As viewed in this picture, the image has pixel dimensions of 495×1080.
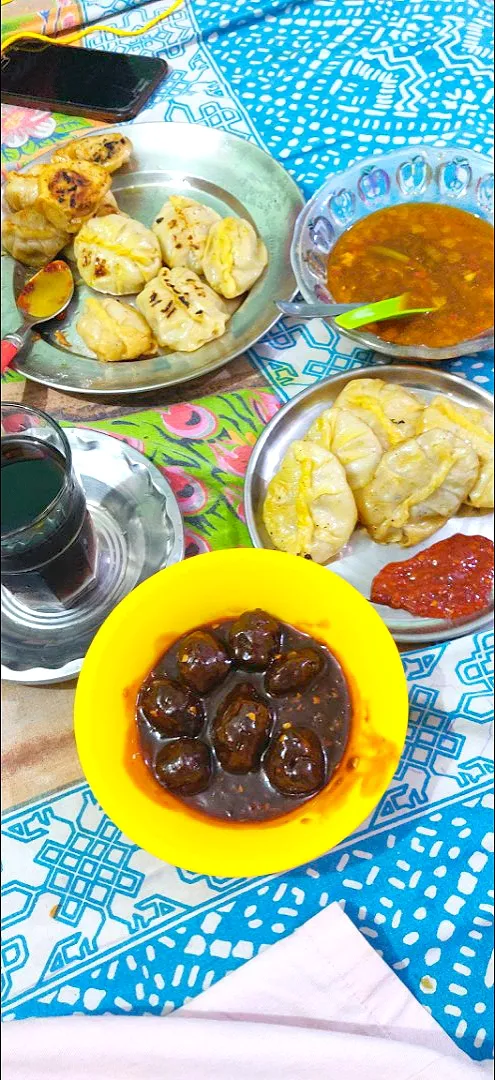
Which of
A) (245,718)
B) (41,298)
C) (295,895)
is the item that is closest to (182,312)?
(41,298)

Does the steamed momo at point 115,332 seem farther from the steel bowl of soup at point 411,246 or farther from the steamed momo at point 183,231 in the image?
the steel bowl of soup at point 411,246

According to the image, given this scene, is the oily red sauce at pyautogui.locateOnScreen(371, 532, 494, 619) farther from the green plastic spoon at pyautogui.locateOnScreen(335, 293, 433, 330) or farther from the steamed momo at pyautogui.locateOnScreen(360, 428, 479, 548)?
the green plastic spoon at pyautogui.locateOnScreen(335, 293, 433, 330)

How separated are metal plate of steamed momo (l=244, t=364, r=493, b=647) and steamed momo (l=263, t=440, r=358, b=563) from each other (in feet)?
0.10

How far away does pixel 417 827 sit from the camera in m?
0.77

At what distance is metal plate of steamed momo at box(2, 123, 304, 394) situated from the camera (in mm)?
1046

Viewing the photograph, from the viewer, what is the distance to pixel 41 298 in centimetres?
113

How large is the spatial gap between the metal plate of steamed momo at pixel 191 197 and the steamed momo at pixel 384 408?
0.61 feet

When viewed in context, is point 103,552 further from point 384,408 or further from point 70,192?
point 70,192

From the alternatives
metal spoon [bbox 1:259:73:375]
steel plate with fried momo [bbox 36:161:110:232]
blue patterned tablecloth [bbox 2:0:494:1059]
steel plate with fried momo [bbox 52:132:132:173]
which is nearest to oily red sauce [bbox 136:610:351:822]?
blue patterned tablecloth [bbox 2:0:494:1059]

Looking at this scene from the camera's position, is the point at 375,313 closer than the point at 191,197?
Yes

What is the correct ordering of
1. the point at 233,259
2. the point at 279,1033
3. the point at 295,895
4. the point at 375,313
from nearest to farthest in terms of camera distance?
the point at 279,1033
the point at 295,895
the point at 375,313
the point at 233,259

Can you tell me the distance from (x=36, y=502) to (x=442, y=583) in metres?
0.46

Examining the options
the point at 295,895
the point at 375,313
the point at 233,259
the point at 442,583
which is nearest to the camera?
the point at 295,895

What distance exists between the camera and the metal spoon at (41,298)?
3.51 ft
